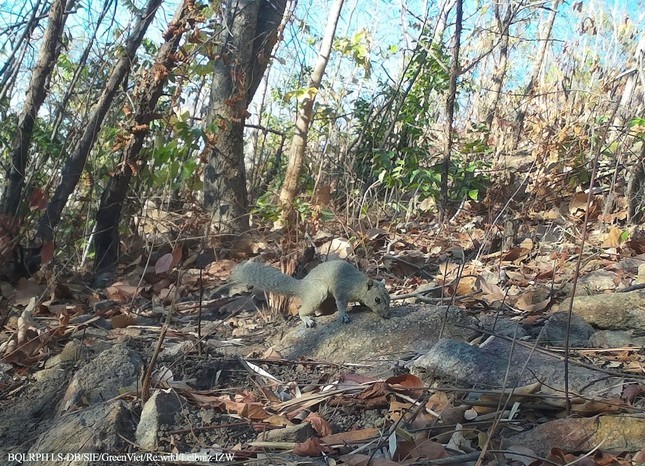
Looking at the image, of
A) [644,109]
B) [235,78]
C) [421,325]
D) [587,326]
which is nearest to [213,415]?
[421,325]

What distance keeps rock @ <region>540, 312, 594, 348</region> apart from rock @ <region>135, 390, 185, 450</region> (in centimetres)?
192

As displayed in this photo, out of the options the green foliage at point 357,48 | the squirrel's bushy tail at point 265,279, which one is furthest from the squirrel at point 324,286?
the green foliage at point 357,48

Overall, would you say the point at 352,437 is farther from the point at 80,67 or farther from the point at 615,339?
the point at 80,67

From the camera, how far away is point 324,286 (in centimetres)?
399

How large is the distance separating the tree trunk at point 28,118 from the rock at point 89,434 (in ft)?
10.8

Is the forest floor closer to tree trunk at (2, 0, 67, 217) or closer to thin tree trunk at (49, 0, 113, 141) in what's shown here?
tree trunk at (2, 0, 67, 217)

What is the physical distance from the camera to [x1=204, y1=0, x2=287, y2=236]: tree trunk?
630 cm

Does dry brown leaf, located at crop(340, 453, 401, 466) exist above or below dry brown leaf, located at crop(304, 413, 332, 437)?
below

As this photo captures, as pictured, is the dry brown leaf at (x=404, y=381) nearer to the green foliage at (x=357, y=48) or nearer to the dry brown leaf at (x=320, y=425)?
the dry brown leaf at (x=320, y=425)

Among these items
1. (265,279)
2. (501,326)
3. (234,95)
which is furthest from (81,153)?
(501,326)

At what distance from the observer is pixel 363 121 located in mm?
8500

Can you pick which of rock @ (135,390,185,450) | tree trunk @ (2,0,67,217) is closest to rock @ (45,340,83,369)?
rock @ (135,390,185,450)

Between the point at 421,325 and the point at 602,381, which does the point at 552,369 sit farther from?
the point at 421,325

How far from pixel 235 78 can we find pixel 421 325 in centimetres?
352
